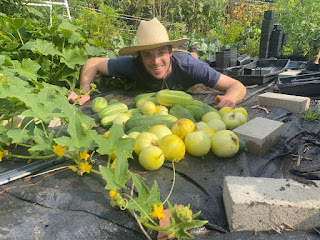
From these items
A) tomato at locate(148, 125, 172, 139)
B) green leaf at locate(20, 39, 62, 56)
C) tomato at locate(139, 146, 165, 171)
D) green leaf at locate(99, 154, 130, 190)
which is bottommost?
tomato at locate(139, 146, 165, 171)

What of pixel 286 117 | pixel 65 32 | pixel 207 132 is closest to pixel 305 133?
pixel 286 117

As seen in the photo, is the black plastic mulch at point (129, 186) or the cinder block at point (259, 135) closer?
the black plastic mulch at point (129, 186)

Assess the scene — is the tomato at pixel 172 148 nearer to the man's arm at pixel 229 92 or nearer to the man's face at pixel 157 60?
the man's arm at pixel 229 92

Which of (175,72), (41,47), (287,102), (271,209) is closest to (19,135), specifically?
(271,209)

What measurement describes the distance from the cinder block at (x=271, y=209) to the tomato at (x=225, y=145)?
2.14 feet

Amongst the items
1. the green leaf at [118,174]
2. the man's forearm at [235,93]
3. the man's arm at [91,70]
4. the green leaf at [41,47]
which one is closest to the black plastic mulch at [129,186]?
the green leaf at [118,174]

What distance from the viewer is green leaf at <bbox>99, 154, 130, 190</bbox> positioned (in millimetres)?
1637

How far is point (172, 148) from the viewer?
230 cm

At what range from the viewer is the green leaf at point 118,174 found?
164 cm

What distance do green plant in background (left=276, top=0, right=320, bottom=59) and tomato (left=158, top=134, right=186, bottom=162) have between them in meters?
6.06

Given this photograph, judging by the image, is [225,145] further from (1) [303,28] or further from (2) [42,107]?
(1) [303,28]

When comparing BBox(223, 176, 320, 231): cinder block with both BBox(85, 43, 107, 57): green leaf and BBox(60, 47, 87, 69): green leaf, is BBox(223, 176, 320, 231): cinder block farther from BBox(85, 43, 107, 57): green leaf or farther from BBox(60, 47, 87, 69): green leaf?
BBox(85, 43, 107, 57): green leaf

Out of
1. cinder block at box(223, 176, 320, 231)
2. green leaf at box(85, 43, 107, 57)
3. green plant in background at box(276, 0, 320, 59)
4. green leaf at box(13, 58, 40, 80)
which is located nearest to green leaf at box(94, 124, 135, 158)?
cinder block at box(223, 176, 320, 231)

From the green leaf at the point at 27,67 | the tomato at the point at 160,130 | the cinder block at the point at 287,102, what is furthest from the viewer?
the cinder block at the point at 287,102
